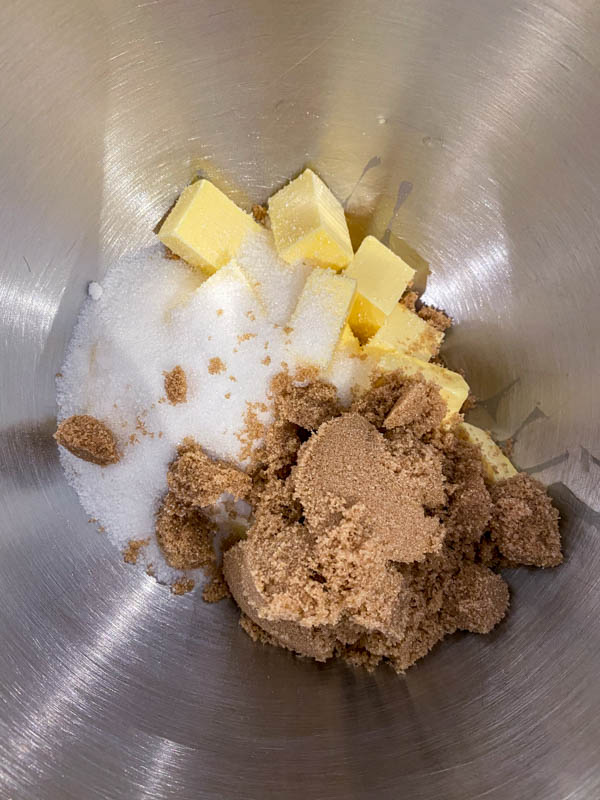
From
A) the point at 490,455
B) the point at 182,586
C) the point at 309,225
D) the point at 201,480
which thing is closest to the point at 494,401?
the point at 490,455

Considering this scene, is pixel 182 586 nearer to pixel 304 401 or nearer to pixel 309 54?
pixel 304 401

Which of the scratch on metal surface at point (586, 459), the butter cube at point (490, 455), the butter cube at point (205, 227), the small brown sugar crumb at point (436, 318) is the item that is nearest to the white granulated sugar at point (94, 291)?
the butter cube at point (205, 227)

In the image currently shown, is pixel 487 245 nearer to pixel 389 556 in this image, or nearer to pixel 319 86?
pixel 319 86

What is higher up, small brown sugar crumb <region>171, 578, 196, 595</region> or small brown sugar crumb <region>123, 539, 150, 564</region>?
small brown sugar crumb <region>123, 539, 150, 564</region>

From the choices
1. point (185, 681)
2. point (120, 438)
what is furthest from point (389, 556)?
point (120, 438)

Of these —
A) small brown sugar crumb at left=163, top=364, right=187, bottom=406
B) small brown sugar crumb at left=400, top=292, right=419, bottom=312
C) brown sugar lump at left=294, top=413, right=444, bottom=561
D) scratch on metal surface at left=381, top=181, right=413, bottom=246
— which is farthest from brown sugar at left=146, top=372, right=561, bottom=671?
scratch on metal surface at left=381, top=181, right=413, bottom=246

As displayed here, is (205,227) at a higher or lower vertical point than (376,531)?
higher

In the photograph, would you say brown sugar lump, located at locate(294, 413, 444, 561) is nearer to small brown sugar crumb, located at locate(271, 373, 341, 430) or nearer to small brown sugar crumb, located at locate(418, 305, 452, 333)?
small brown sugar crumb, located at locate(271, 373, 341, 430)

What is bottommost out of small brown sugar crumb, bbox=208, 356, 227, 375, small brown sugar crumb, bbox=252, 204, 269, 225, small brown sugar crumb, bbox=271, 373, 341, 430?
small brown sugar crumb, bbox=208, 356, 227, 375
